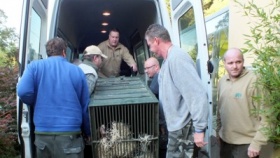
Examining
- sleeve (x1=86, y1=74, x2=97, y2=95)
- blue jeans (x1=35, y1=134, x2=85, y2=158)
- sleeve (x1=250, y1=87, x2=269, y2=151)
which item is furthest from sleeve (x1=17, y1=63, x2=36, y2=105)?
sleeve (x1=250, y1=87, x2=269, y2=151)

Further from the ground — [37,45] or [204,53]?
[37,45]

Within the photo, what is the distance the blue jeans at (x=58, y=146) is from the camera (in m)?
3.30

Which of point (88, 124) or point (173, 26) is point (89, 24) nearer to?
point (173, 26)

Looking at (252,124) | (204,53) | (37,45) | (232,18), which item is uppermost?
(232,18)

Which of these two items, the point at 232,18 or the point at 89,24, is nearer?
the point at 232,18

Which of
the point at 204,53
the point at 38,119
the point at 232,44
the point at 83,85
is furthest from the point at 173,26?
the point at 38,119

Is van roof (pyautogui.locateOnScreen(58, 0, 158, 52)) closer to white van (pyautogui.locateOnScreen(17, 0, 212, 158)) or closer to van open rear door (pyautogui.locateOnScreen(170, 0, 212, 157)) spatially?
white van (pyautogui.locateOnScreen(17, 0, 212, 158))

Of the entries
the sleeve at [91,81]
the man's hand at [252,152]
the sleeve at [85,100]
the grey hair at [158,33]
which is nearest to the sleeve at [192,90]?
the grey hair at [158,33]

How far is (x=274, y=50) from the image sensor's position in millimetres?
2930

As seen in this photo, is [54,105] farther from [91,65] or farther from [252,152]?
[252,152]

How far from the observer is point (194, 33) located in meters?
4.33

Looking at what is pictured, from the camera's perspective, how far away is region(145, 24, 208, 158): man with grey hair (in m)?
2.98

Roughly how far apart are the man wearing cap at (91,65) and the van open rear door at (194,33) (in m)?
1.13

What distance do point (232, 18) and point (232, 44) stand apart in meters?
0.45
